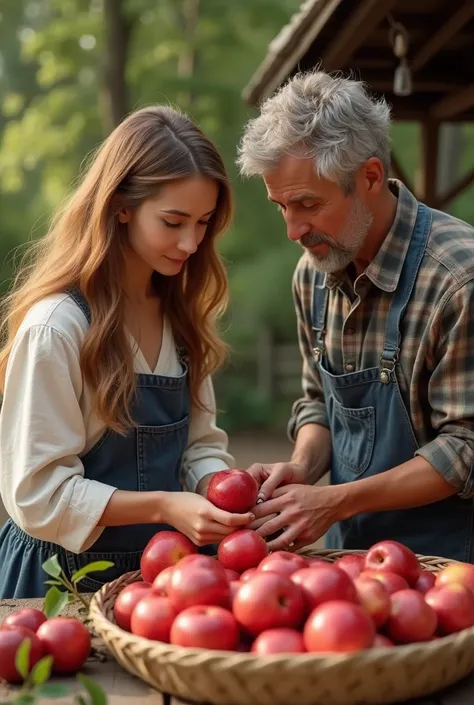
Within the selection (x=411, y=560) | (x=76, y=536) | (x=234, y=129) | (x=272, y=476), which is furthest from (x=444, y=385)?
(x=234, y=129)

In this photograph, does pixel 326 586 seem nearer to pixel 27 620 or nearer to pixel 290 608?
pixel 290 608

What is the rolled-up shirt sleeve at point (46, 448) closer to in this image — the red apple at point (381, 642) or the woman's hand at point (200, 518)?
the woman's hand at point (200, 518)

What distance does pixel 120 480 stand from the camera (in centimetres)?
250

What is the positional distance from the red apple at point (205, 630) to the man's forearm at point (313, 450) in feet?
4.44

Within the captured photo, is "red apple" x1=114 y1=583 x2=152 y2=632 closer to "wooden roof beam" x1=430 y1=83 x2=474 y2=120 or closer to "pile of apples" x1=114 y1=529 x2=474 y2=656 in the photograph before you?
"pile of apples" x1=114 y1=529 x2=474 y2=656

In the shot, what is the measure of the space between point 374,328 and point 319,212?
1.26 ft

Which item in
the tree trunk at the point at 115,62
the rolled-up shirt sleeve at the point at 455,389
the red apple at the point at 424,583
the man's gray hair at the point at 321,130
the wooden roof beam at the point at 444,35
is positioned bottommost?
the red apple at the point at 424,583

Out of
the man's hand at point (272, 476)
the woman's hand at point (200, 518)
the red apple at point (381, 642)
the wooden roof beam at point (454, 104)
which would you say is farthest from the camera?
the wooden roof beam at point (454, 104)

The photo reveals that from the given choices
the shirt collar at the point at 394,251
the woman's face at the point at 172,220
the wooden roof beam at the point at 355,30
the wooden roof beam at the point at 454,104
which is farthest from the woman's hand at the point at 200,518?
the wooden roof beam at the point at 454,104

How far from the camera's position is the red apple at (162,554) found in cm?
203

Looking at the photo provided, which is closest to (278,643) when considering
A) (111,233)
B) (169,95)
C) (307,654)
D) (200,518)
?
(307,654)

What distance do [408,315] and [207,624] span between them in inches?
52.5

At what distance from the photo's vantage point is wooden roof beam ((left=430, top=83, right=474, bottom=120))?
4516mm

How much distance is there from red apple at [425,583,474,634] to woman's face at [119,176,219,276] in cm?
115
